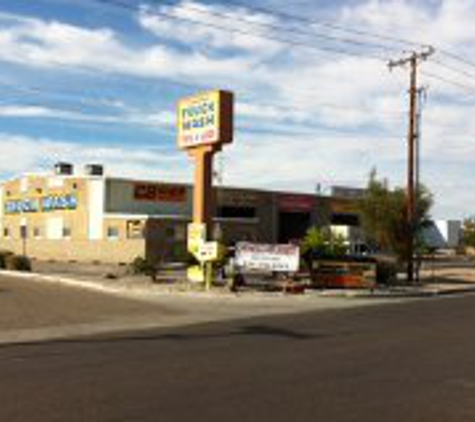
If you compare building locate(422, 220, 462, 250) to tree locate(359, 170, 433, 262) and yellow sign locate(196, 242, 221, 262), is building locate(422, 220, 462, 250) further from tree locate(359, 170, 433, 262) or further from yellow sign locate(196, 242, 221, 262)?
yellow sign locate(196, 242, 221, 262)

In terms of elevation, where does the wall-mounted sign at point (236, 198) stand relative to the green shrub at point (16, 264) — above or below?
above

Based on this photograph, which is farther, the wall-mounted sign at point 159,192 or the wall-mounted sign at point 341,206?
the wall-mounted sign at point 341,206

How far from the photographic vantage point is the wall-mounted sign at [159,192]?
2275 inches

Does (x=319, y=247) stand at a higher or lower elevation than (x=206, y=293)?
higher

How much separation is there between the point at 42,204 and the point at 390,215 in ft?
106

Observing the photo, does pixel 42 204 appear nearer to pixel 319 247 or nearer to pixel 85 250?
pixel 85 250

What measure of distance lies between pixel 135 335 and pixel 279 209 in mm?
46763

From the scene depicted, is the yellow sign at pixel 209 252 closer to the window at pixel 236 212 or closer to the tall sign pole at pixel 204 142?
the tall sign pole at pixel 204 142

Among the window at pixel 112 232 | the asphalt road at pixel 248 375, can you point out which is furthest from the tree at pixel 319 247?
the window at pixel 112 232

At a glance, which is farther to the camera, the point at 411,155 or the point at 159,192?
the point at 159,192

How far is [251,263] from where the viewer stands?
32.1m

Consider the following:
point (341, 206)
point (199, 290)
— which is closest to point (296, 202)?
point (341, 206)

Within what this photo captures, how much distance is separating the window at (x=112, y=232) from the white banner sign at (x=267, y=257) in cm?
2477

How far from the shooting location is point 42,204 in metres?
64.8
